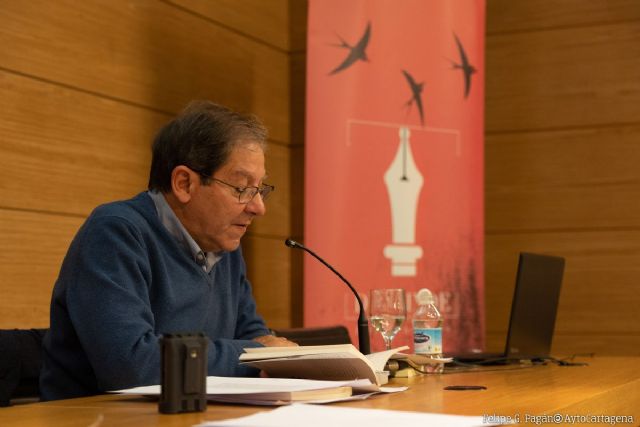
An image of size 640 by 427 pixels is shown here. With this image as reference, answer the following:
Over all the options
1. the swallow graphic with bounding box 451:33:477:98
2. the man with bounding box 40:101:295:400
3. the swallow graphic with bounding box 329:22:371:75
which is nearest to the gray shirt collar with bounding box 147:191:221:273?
the man with bounding box 40:101:295:400

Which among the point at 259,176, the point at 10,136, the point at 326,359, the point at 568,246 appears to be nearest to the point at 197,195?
the point at 259,176

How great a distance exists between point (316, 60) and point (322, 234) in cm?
74

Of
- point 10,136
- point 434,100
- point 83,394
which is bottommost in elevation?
point 83,394

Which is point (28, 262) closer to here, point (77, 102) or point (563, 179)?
point (77, 102)

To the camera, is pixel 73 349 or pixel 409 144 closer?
pixel 73 349

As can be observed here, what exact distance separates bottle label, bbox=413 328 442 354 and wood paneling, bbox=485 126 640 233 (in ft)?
→ 8.42

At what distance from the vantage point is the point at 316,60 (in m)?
4.14

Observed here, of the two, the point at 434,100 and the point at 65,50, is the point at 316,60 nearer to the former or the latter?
the point at 434,100

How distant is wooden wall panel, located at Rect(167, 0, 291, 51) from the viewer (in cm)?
469

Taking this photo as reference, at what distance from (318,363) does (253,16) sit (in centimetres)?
347

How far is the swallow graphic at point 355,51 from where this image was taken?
4.11m

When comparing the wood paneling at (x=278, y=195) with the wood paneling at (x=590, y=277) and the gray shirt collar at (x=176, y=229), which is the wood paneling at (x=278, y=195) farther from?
the gray shirt collar at (x=176, y=229)

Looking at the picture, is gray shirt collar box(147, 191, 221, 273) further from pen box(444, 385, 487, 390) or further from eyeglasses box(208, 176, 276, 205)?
pen box(444, 385, 487, 390)

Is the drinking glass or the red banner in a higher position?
the red banner
